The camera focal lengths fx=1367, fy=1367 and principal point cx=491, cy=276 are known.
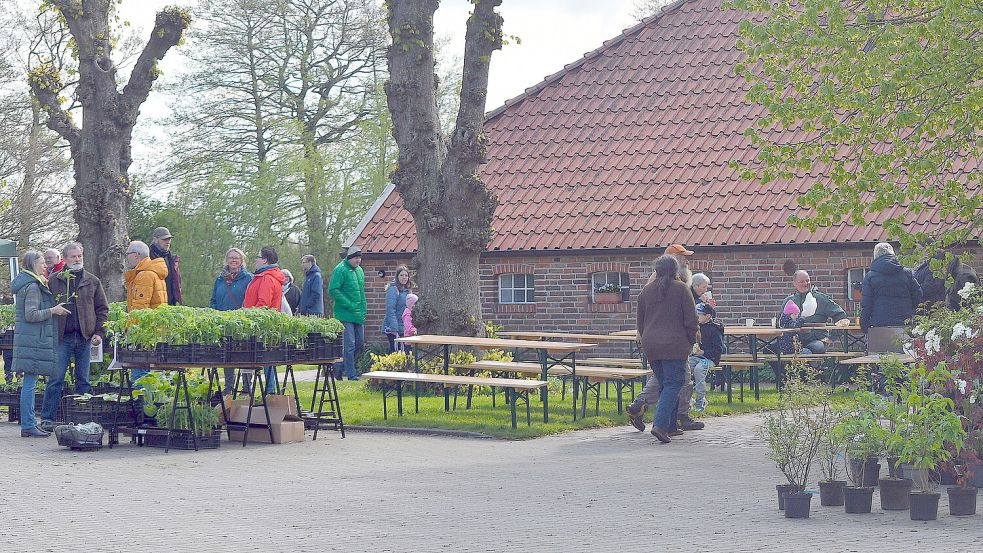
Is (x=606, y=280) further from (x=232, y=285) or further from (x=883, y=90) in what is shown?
(x=883, y=90)

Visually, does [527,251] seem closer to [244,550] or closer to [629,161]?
[629,161]

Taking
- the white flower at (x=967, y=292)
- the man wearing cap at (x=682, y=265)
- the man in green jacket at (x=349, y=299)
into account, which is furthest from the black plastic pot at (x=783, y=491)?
the man in green jacket at (x=349, y=299)

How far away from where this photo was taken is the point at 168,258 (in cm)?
1677

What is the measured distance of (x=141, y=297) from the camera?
14711 millimetres

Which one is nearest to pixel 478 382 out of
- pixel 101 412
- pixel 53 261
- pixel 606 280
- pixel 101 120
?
pixel 101 412

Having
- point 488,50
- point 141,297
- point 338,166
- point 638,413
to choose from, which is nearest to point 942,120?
point 638,413

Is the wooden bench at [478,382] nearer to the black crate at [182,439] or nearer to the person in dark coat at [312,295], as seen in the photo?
the black crate at [182,439]

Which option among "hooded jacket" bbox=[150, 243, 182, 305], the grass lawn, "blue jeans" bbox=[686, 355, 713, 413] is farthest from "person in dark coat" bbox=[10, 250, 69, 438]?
"blue jeans" bbox=[686, 355, 713, 413]

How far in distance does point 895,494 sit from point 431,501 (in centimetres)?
318

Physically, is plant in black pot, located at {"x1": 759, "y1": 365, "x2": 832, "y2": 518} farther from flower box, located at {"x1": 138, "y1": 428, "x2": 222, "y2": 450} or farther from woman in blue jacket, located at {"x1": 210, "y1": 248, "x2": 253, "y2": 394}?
woman in blue jacket, located at {"x1": 210, "y1": 248, "x2": 253, "y2": 394}

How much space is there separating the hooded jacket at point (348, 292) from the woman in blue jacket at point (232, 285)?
15.3 ft

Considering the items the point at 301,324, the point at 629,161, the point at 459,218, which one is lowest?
the point at 301,324

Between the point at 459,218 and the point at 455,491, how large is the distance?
828 cm

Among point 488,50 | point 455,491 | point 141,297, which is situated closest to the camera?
point 455,491
